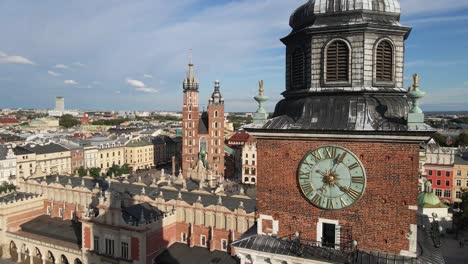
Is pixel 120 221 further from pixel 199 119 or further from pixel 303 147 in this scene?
pixel 199 119

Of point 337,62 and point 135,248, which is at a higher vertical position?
point 337,62

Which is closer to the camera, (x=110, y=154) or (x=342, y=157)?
(x=342, y=157)

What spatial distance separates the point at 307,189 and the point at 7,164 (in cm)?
8169

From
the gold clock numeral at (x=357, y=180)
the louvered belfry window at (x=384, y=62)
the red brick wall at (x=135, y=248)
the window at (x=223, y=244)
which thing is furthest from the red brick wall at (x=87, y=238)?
the louvered belfry window at (x=384, y=62)

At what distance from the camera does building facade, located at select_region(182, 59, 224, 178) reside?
8388cm

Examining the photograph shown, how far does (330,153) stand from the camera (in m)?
12.9

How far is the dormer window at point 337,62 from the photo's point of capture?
13344 millimetres

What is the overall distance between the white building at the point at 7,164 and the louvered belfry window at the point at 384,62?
272ft

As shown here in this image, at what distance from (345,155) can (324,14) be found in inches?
202

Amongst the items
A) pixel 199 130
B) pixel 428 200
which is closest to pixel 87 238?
pixel 428 200

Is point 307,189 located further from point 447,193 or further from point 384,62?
point 447,193

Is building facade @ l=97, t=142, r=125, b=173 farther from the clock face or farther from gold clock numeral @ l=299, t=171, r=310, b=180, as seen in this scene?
the clock face

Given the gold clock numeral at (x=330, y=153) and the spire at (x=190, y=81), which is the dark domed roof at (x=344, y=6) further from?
the spire at (x=190, y=81)

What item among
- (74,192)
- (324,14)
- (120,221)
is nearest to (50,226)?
(74,192)
